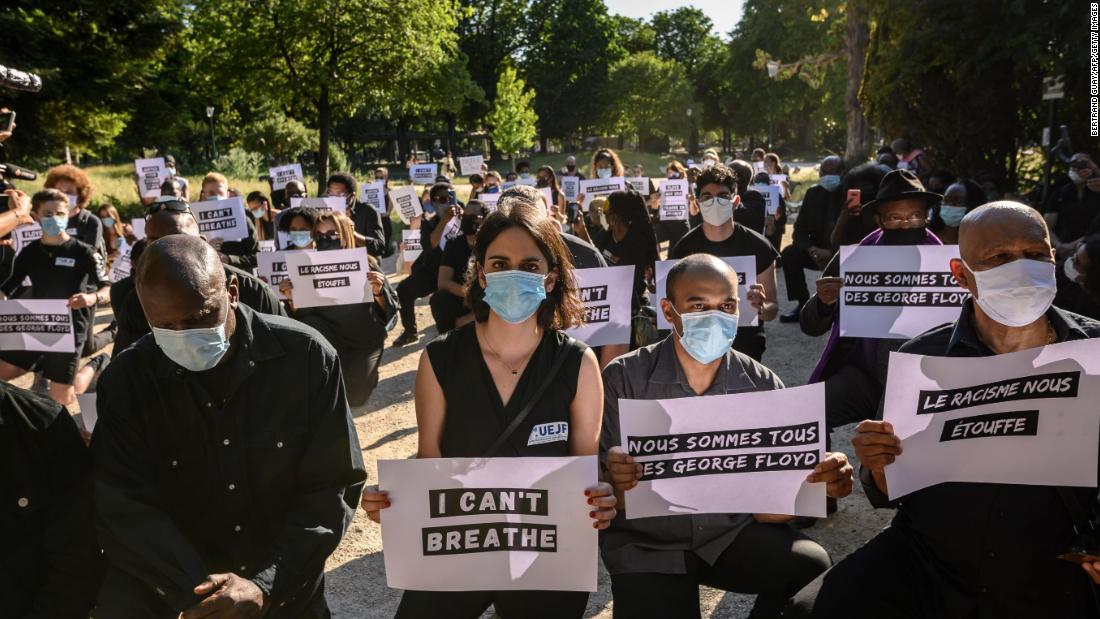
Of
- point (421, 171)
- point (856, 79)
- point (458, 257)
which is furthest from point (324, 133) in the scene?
point (458, 257)

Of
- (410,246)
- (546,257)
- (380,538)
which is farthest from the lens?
(410,246)

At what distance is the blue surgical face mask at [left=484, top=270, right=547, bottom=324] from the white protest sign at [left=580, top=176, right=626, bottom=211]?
931 cm

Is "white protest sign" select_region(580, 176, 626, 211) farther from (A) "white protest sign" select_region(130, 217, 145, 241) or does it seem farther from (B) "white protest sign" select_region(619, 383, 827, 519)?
(B) "white protest sign" select_region(619, 383, 827, 519)

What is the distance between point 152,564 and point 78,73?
27.5m

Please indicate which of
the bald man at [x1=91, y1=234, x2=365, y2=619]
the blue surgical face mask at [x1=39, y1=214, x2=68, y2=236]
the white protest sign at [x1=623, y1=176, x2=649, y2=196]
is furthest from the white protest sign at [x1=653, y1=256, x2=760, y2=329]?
the white protest sign at [x1=623, y1=176, x2=649, y2=196]

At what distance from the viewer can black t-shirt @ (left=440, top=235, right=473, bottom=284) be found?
7785 mm

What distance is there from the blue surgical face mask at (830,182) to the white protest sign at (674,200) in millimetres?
2163

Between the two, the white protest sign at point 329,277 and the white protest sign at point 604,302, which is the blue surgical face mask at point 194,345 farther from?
the white protest sign at point 329,277

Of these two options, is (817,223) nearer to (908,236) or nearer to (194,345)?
(908,236)

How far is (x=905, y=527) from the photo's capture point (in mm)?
3348

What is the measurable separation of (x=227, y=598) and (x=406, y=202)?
1155cm

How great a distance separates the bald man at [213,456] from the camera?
2.81 m

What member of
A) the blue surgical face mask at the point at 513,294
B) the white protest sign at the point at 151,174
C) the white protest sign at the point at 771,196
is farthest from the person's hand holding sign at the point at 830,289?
the white protest sign at the point at 151,174

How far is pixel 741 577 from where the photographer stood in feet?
11.3
